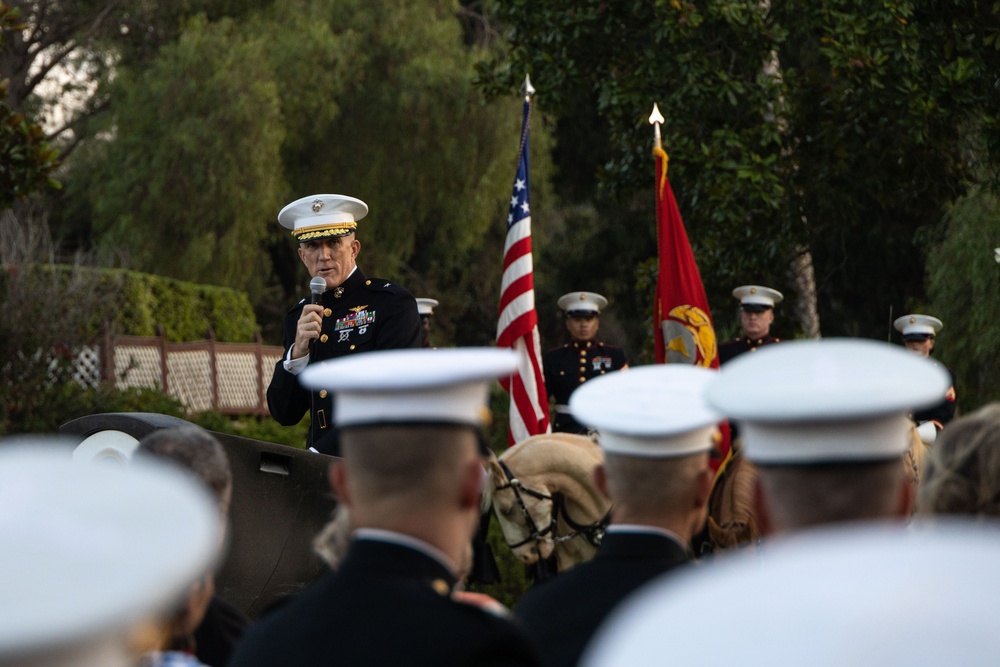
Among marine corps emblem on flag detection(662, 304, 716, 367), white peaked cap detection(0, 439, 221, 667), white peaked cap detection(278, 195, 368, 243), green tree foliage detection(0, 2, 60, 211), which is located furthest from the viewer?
green tree foliage detection(0, 2, 60, 211)

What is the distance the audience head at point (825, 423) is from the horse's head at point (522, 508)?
4.86m

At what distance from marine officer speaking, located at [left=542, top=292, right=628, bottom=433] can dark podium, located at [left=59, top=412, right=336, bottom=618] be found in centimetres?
509

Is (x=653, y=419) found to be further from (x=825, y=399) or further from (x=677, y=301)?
(x=677, y=301)

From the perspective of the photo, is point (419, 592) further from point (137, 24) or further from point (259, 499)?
point (137, 24)

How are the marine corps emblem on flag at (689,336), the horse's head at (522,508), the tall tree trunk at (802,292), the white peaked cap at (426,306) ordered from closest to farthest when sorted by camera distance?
Result: the horse's head at (522,508), the marine corps emblem on flag at (689,336), the white peaked cap at (426,306), the tall tree trunk at (802,292)

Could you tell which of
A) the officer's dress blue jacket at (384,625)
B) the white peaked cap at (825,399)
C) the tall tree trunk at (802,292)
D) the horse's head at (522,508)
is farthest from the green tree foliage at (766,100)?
the officer's dress blue jacket at (384,625)

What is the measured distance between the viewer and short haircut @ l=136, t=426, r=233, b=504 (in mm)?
3219

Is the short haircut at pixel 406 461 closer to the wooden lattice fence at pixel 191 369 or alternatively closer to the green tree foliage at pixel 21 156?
the green tree foliage at pixel 21 156

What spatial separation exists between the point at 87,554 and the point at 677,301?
260 inches

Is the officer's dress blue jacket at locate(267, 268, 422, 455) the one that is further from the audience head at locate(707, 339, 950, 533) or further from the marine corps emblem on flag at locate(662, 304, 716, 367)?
the audience head at locate(707, 339, 950, 533)

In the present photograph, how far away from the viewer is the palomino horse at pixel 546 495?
23.1 ft

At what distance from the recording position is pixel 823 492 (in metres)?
2.10

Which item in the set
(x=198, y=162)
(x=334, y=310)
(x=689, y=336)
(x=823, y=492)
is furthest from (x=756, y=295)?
(x=198, y=162)

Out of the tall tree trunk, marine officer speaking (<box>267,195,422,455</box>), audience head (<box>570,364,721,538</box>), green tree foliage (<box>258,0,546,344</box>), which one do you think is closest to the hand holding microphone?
marine officer speaking (<box>267,195,422,455</box>)
